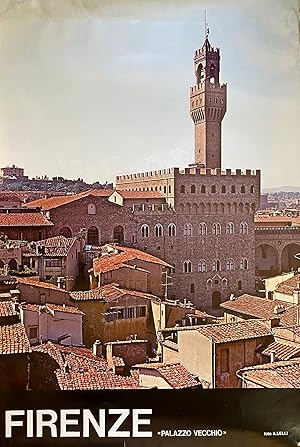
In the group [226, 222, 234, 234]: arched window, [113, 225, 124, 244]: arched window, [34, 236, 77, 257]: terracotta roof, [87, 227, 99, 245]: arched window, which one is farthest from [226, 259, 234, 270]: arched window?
[34, 236, 77, 257]: terracotta roof

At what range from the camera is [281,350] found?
2.65m

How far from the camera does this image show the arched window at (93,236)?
283 cm

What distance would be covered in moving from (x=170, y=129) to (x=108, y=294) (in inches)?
31.2

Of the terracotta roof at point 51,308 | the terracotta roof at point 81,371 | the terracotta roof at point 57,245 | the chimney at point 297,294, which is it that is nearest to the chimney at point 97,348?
the terracotta roof at point 81,371

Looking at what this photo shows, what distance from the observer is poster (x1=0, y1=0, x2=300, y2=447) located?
250cm

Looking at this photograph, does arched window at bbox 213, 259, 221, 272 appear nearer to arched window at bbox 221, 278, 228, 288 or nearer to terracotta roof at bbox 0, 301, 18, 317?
arched window at bbox 221, 278, 228, 288

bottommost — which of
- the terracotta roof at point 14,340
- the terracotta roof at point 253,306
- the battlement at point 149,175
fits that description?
the terracotta roof at point 14,340

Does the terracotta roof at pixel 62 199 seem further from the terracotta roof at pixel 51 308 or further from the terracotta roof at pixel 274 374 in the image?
the terracotta roof at pixel 274 374

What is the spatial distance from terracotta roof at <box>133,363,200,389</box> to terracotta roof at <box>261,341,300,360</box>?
0.33m

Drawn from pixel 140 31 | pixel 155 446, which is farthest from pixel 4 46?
pixel 155 446

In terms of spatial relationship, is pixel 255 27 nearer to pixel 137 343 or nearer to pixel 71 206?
pixel 71 206

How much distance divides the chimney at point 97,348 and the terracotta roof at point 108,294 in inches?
7.7

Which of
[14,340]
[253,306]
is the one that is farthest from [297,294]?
[14,340]

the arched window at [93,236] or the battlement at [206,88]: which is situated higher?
the battlement at [206,88]
